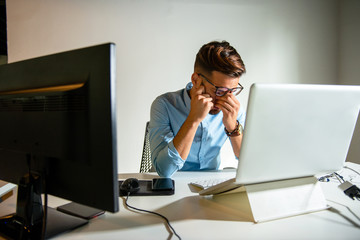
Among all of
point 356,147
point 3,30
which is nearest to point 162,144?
point 356,147

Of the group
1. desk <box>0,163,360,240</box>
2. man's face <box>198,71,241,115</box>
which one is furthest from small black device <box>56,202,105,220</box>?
man's face <box>198,71,241,115</box>

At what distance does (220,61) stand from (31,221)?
943mm

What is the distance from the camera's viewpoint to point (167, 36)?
2.37m

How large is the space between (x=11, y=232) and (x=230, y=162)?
212 cm

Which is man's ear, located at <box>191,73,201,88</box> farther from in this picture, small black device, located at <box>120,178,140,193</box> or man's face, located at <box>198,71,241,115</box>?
small black device, located at <box>120,178,140,193</box>

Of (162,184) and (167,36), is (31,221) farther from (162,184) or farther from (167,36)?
(167,36)

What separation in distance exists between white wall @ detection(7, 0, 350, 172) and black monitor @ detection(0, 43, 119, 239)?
1.69 m

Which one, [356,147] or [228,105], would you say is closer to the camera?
[228,105]

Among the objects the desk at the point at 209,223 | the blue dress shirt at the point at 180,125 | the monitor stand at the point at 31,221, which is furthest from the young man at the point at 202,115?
the monitor stand at the point at 31,221

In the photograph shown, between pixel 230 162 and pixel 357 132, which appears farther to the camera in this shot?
pixel 230 162

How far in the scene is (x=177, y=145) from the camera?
3.66ft

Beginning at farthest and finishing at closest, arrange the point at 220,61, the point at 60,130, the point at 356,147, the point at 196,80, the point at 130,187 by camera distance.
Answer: the point at 356,147 → the point at 196,80 → the point at 220,61 → the point at 130,187 → the point at 60,130

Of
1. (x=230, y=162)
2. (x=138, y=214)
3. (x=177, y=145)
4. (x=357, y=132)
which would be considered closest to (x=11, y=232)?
(x=138, y=214)

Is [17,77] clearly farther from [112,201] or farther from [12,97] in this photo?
[112,201]
